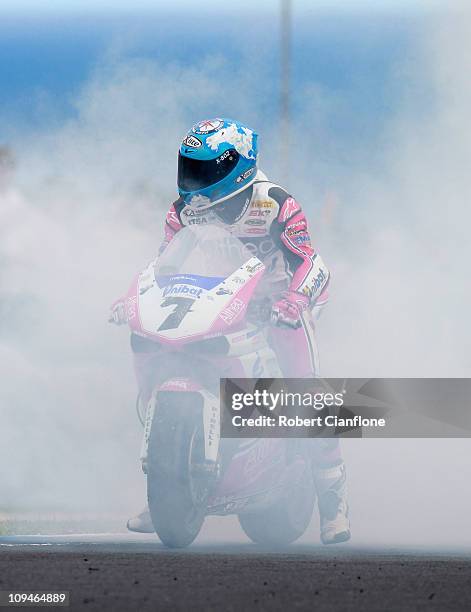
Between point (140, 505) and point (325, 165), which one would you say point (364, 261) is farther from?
point (140, 505)

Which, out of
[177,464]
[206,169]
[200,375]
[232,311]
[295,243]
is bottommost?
[177,464]

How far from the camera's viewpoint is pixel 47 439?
10500mm

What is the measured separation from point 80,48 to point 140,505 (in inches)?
167

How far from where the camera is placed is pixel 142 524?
8094 mm

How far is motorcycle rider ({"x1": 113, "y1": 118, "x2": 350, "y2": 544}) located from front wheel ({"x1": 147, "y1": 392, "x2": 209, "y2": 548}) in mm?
1002

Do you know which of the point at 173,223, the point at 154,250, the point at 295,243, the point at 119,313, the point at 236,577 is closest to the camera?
the point at 236,577

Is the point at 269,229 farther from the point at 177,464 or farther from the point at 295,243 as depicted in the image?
the point at 177,464

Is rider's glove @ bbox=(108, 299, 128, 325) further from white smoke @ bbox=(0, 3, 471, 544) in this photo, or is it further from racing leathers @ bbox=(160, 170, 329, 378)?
white smoke @ bbox=(0, 3, 471, 544)

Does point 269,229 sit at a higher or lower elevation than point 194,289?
higher

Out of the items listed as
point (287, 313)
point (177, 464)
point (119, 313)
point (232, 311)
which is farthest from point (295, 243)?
point (177, 464)

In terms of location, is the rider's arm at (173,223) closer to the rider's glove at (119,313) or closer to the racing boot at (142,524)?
the rider's glove at (119,313)

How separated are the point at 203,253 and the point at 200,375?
0.95 m

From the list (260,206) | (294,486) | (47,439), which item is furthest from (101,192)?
(294,486)

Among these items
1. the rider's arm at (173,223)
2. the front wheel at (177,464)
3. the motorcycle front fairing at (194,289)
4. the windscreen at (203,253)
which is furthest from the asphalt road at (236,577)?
the rider's arm at (173,223)
